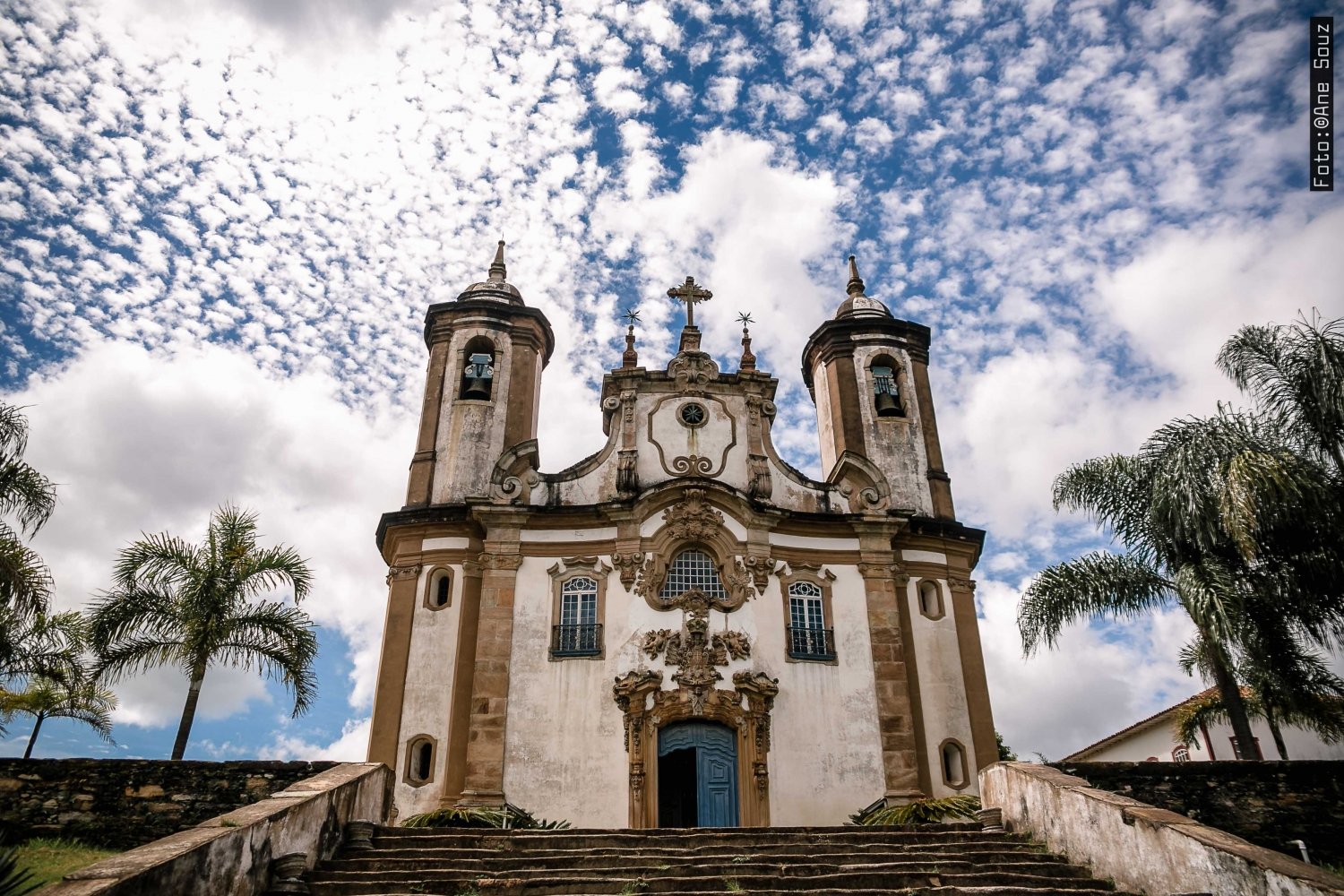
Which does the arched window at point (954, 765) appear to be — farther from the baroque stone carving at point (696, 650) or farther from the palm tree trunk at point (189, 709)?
the palm tree trunk at point (189, 709)

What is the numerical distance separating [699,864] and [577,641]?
7993mm

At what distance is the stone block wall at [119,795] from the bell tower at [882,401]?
12968 millimetres

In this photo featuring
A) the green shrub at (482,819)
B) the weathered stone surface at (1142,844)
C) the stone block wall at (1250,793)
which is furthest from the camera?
the green shrub at (482,819)

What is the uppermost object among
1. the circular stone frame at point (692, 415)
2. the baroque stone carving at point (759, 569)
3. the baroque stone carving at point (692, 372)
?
the baroque stone carving at point (692, 372)

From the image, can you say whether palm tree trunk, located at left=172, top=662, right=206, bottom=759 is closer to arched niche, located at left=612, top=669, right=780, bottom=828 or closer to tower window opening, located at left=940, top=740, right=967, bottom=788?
arched niche, located at left=612, top=669, right=780, bottom=828

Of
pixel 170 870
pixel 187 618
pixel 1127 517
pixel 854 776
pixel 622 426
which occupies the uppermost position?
pixel 622 426

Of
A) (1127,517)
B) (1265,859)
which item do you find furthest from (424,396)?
(1265,859)

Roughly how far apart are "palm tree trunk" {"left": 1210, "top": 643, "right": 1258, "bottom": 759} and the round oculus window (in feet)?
32.8

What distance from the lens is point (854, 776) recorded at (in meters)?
16.8

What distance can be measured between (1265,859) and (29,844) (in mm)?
12150

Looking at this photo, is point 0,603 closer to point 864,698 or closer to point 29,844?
point 29,844

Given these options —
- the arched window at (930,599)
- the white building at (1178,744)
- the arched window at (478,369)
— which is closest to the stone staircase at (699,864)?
the arched window at (930,599)

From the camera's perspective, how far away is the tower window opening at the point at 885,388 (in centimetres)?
2241

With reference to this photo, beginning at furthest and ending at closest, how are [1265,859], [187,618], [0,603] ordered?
[187,618], [0,603], [1265,859]
